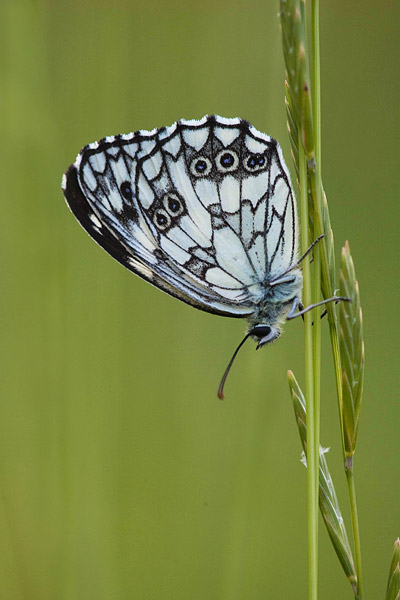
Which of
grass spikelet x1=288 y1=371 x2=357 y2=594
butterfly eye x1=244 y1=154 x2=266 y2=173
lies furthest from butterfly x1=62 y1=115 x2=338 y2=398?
grass spikelet x1=288 y1=371 x2=357 y2=594

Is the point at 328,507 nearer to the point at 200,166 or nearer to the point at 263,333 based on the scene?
the point at 263,333

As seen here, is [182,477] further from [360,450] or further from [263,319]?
[263,319]

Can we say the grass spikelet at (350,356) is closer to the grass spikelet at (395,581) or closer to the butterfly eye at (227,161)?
the grass spikelet at (395,581)

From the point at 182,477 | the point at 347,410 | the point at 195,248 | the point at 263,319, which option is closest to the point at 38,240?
the point at 195,248

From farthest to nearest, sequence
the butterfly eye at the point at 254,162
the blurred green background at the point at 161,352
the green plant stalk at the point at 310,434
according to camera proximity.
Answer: the blurred green background at the point at 161,352, the butterfly eye at the point at 254,162, the green plant stalk at the point at 310,434

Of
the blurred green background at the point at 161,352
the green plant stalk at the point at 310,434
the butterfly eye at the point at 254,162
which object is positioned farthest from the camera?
the blurred green background at the point at 161,352

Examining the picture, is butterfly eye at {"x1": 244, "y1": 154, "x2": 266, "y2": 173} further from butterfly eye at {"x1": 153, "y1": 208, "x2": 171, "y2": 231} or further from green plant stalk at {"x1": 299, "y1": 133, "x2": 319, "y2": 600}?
green plant stalk at {"x1": 299, "y1": 133, "x2": 319, "y2": 600}

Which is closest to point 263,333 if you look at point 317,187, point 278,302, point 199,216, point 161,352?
point 278,302

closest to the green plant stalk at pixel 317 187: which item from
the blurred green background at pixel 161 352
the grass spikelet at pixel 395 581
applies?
the grass spikelet at pixel 395 581
